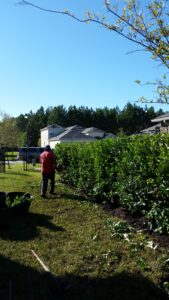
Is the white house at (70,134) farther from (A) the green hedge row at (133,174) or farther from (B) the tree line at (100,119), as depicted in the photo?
(A) the green hedge row at (133,174)

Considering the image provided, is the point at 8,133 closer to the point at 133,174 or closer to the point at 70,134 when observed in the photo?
the point at 70,134

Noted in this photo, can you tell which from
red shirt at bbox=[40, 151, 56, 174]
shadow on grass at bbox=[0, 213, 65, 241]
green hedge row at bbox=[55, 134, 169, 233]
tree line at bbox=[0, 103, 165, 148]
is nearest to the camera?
green hedge row at bbox=[55, 134, 169, 233]

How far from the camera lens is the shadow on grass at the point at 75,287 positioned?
5426mm

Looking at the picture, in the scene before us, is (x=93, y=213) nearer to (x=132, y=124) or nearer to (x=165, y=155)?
(x=165, y=155)

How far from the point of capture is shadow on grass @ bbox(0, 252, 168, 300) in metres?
5.43

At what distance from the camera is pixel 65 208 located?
11.6 metres

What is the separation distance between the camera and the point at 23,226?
924cm

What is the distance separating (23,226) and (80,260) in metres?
2.80

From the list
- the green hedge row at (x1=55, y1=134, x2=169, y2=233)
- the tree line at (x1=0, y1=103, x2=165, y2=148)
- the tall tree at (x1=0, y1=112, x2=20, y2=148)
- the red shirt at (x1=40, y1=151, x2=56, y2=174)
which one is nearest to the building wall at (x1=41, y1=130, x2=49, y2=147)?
the tall tree at (x1=0, y1=112, x2=20, y2=148)

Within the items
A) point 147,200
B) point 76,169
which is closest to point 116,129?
point 76,169

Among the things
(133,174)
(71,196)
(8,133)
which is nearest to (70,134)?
(8,133)

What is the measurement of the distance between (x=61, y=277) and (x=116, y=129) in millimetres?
103314

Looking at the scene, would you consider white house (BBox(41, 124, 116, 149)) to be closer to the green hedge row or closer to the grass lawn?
the green hedge row

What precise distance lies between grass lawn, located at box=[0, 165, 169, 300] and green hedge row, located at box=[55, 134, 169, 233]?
1.92 feet
